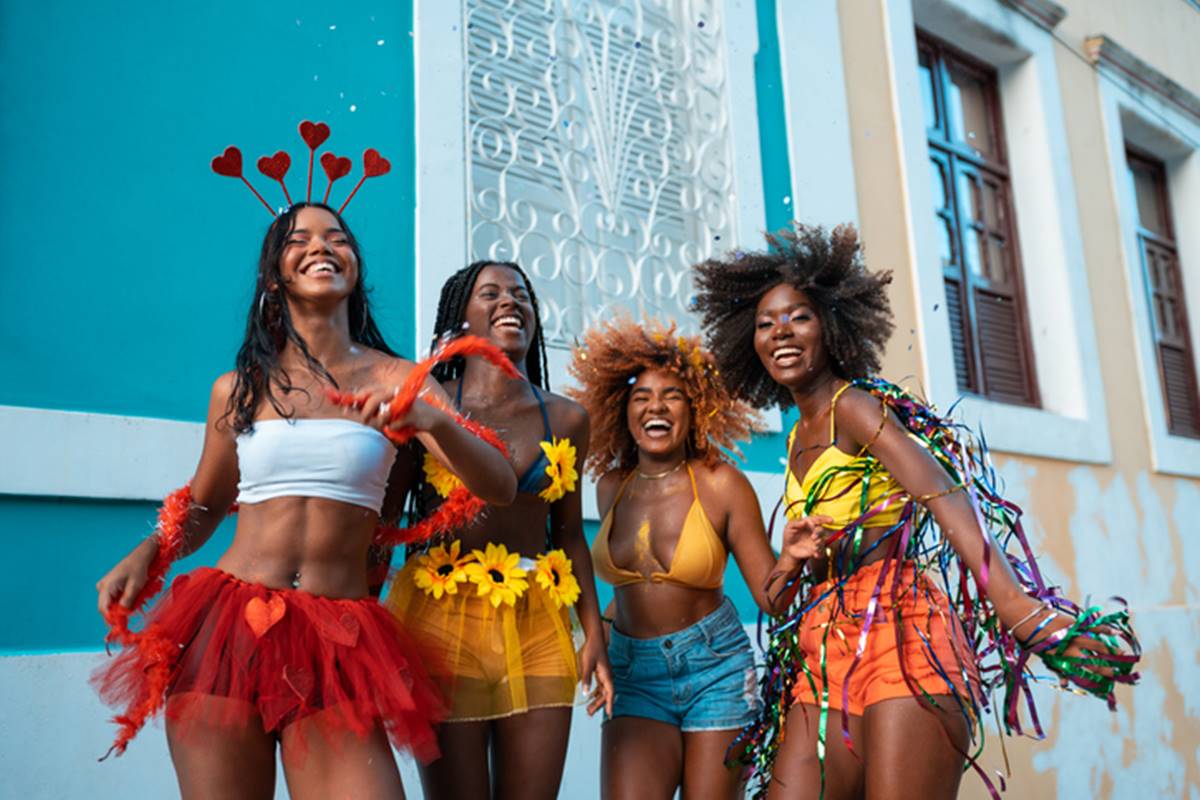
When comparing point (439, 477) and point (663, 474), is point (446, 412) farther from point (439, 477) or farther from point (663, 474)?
point (663, 474)

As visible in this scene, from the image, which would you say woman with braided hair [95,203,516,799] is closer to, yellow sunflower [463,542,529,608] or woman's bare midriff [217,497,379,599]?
woman's bare midriff [217,497,379,599]

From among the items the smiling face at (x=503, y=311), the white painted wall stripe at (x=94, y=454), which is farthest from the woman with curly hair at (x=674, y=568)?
the smiling face at (x=503, y=311)

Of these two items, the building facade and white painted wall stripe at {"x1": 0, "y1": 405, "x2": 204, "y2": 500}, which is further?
the building facade

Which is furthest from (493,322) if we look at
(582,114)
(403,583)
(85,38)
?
(582,114)

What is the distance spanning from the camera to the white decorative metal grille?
5.10 meters

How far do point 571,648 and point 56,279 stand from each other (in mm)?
1968

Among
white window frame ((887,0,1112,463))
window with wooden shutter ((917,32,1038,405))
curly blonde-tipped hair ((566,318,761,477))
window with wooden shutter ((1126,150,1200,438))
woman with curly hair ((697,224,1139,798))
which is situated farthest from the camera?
window with wooden shutter ((1126,150,1200,438))

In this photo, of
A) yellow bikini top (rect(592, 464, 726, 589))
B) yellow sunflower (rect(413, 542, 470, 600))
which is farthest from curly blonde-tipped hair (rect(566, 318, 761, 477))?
yellow sunflower (rect(413, 542, 470, 600))

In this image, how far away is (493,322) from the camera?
11.0ft

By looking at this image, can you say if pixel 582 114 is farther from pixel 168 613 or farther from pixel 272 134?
pixel 168 613

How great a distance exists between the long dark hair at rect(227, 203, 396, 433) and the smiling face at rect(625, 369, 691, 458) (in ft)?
3.39

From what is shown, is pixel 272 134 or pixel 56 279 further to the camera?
pixel 272 134

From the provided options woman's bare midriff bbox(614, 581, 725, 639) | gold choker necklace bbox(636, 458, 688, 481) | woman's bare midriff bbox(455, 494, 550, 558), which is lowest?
woman's bare midriff bbox(614, 581, 725, 639)

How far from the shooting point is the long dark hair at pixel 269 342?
2.71m
